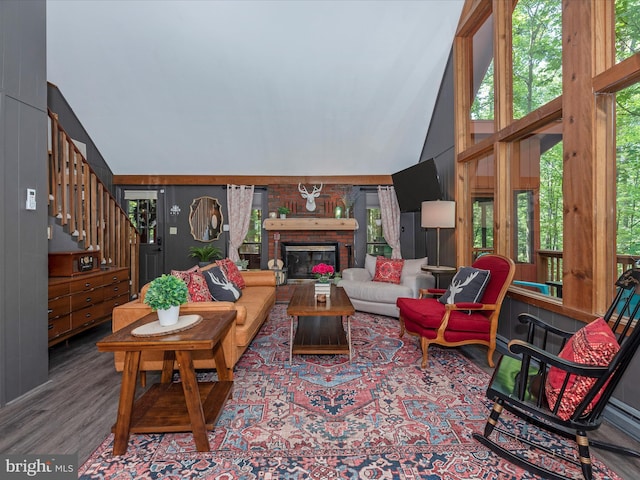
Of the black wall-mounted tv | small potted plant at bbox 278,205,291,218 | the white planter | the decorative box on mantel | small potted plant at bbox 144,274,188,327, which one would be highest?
the black wall-mounted tv

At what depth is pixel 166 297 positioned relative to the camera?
1863 mm

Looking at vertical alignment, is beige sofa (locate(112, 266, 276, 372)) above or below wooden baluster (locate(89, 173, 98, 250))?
below

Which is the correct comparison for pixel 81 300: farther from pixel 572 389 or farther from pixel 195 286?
pixel 572 389

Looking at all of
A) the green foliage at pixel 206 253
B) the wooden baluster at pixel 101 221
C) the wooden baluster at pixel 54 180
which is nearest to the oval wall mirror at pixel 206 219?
the green foliage at pixel 206 253

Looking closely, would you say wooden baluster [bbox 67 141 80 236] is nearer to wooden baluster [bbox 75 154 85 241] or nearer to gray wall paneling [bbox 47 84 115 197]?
wooden baluster [bbox 75 154 85 241]

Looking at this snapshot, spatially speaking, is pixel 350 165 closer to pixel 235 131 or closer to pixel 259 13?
pixel 235 131

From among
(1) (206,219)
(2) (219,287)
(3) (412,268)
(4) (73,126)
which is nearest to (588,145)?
(3) (412,268)

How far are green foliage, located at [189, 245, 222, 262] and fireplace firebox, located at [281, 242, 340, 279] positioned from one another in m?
1.39

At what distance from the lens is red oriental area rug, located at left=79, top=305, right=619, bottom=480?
1.58 m

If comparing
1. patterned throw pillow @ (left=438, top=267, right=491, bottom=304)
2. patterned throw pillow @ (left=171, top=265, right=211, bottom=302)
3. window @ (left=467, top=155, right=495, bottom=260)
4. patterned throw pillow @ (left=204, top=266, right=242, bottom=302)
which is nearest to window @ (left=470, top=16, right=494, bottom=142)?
window @ (left=467, top=155, right=495, bottom=260)

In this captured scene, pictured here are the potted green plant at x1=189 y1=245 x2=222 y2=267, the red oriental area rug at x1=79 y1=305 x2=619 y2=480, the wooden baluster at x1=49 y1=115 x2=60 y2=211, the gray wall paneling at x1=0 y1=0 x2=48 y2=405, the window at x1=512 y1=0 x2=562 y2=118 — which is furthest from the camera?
the potted green plant at x1=189 y1=245 x2=222 y2=267

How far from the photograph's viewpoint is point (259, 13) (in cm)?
391

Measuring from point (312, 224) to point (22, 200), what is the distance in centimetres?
471

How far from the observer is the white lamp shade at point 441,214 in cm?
421
